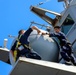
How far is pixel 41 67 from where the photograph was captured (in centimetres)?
820

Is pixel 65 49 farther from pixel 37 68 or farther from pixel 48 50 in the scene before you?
pixel 37 68

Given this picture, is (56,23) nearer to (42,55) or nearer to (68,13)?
(68,13)

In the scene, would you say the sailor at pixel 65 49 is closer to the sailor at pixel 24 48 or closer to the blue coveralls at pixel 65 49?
the blue coveralls at pixel 65 49

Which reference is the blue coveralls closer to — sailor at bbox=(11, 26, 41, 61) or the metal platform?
sailor at bbox=(11, 26, 41, 61)

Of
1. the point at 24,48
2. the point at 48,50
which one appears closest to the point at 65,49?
the point at 48,50

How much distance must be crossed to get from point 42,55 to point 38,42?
51 centimetres

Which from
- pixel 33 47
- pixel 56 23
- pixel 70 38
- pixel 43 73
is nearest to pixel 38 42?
pixel 33 47

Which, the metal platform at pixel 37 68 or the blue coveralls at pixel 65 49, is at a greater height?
the metal platform at pixel 37 68

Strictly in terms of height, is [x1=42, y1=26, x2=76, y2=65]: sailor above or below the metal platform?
below

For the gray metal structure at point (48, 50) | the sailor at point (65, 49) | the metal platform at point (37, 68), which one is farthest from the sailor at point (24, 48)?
the metal platform at point (37, 68)

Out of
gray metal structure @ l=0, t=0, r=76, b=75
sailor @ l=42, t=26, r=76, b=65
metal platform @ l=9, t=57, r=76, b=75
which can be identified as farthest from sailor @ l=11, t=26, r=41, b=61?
metal platform @ l=9, t=57, r=76, b=75

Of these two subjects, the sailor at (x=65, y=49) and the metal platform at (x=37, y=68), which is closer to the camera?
the metal platform at (x=37, y=68)

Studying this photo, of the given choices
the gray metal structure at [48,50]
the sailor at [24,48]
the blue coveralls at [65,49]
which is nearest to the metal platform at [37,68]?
the gray metal structure at [48,50]

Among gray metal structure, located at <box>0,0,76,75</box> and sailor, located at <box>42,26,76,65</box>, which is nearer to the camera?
gray metal structure, located at <box>0,0,76,75</box>
